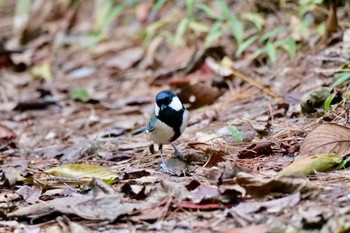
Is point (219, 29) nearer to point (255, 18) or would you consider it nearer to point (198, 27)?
point (198, 27)

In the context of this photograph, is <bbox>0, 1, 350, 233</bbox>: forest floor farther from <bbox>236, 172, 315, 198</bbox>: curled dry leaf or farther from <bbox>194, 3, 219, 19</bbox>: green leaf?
<bbox>194, 3, 219, 19</bbox>: green leaf

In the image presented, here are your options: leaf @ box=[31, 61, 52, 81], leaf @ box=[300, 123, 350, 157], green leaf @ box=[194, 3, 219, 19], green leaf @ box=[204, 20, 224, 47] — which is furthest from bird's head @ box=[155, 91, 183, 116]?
leaf @ box=[31, 61, 52, 81]

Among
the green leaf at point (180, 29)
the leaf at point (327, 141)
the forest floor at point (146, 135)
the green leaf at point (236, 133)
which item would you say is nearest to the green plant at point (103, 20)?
the forest floor at point (146, 135)

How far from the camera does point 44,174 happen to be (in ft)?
11.1

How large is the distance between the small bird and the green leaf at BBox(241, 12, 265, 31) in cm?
203

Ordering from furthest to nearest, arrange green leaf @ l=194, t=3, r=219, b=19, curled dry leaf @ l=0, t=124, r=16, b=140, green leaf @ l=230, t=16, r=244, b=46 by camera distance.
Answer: green leaf @ l=194, t=3, r=219, b=19 < green leaf @ l=230, t=16, r=244, b=46 < curled dry leaf @ l=0, t=124, r=16, b=140

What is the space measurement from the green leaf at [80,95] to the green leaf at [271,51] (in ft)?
5.43

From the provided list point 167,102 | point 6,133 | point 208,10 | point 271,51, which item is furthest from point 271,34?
point 6,133

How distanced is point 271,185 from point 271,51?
271 centimetres

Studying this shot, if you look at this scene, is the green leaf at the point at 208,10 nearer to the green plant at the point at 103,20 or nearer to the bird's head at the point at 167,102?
the green plant at the point at 103,20

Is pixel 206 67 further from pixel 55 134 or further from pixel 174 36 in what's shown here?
pixel 55 134

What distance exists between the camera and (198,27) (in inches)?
240

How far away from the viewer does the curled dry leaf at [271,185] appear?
2.50 meters

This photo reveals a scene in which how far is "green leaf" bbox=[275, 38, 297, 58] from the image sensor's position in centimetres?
500
